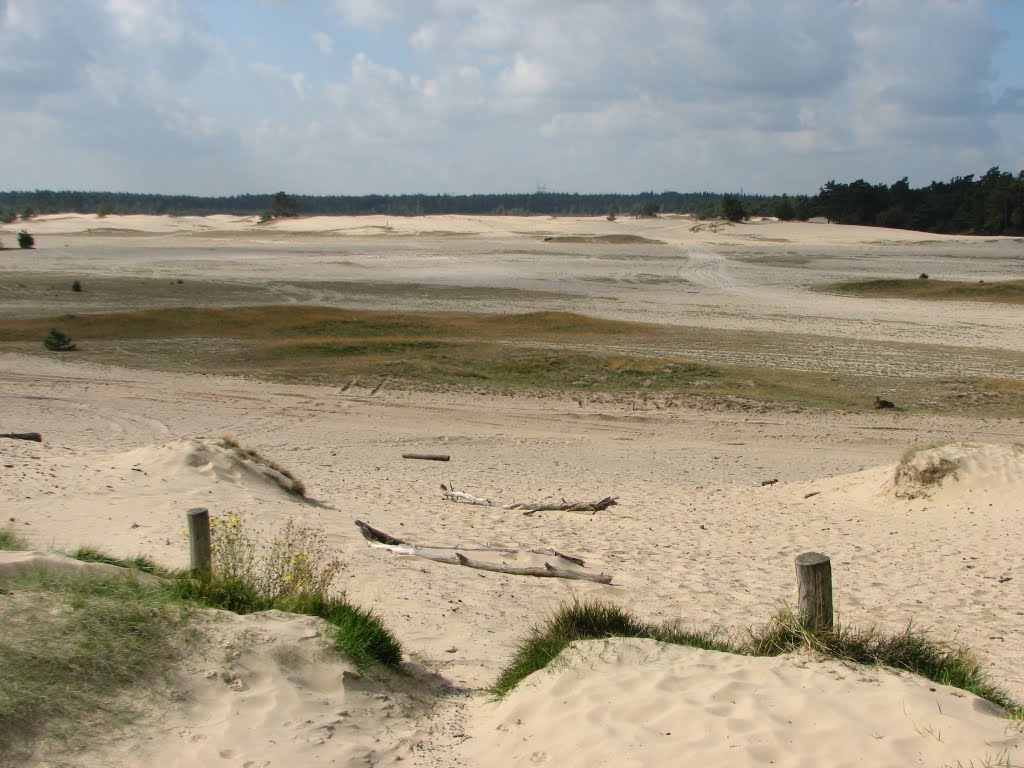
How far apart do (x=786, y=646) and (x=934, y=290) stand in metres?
36.4

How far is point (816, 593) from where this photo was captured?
5.21 metres

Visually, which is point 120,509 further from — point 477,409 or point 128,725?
point 477,409

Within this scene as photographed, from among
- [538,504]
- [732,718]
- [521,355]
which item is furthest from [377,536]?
[521,355]

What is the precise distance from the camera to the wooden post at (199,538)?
19.9ft

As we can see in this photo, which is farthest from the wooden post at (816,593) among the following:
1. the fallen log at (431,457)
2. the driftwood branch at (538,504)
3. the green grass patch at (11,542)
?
the fallen log at (431,457)

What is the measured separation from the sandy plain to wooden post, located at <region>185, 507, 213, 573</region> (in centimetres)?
113

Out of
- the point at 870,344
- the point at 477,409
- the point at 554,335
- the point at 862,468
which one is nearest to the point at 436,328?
the point at 554,335

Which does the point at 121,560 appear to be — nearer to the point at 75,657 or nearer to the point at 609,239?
the point at 75,657

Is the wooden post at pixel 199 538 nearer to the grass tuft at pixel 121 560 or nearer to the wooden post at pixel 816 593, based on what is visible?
the grass tuft at pixel 121 560

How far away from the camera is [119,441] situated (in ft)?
48.4

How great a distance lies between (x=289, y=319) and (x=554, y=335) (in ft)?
26.2

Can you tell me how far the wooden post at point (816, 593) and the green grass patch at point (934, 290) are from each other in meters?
33.7

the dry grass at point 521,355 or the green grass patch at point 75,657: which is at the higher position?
the green grass patch at point 75,657

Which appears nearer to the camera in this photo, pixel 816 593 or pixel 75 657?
pixel 75 657
